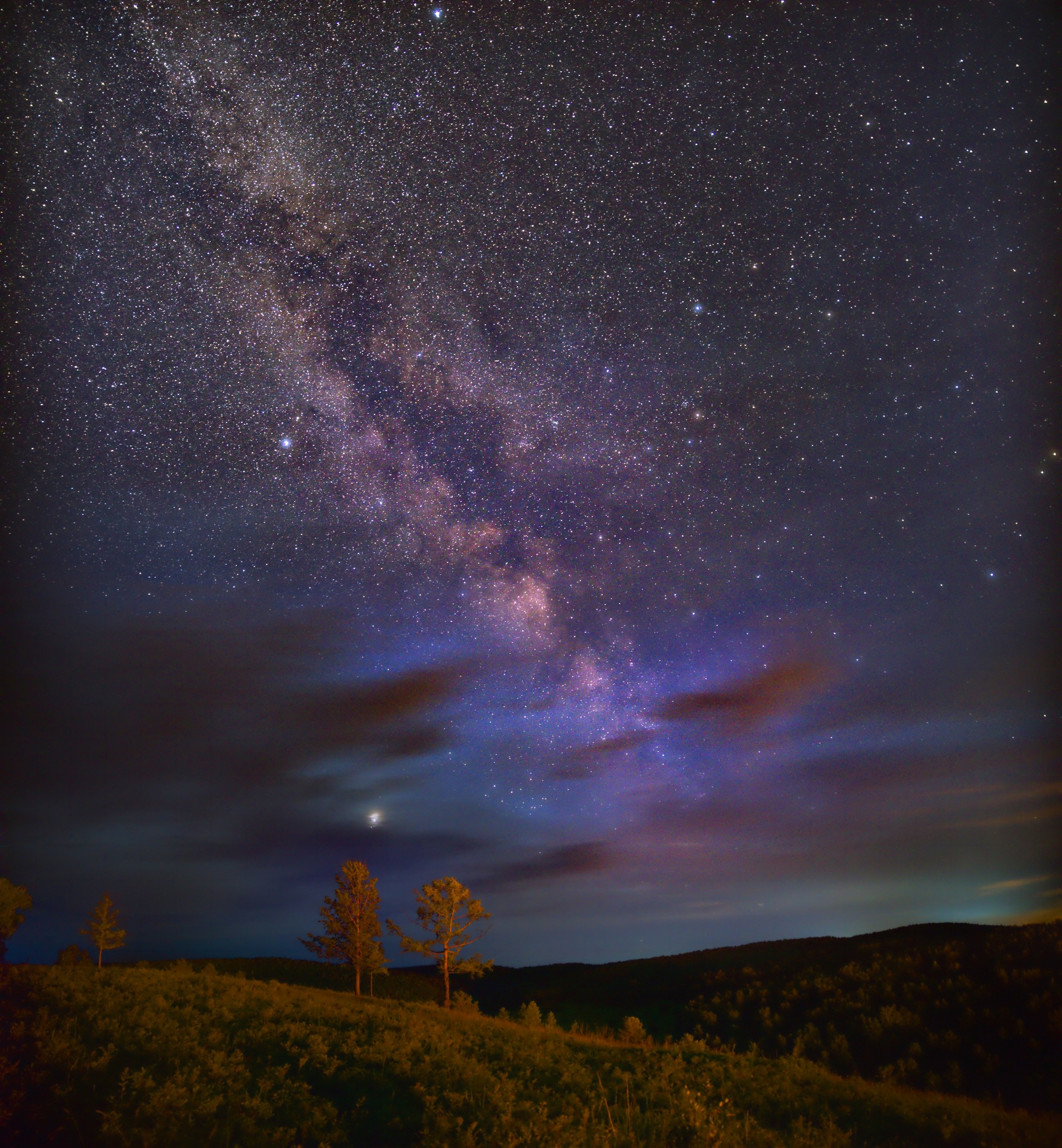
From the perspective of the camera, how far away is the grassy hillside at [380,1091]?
680cm

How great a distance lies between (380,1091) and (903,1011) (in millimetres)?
Answer: 18385

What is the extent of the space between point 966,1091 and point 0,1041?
1894 centimetres

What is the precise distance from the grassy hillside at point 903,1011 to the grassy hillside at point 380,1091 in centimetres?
494

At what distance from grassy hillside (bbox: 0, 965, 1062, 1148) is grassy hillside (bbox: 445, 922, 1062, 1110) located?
4936mm

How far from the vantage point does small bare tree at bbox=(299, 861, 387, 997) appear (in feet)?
120

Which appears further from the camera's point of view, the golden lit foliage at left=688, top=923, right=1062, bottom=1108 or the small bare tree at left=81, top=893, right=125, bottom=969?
the small bare tree at left=81, top=893, right=125, bottom=969

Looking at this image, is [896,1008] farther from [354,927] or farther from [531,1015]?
[354,927]

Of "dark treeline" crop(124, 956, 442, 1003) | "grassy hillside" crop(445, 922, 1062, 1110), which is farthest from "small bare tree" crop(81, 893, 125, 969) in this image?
"grassy hillside" crop(445, 922, 1062, 1110)

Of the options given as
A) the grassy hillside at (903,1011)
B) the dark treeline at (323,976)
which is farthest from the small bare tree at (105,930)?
the grassy hillside at (903,1011)

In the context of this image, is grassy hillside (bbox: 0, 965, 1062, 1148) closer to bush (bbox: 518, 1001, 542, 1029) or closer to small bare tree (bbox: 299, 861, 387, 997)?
bush (bbox: 518, 1001, 542, 1029)

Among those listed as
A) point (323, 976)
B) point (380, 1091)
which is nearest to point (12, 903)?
point (380, 1091)

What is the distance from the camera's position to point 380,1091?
8.63m

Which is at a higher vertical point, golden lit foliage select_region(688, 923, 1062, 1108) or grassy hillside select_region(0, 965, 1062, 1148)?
grassy hillside select_region(0, 965, 1062, 1148)

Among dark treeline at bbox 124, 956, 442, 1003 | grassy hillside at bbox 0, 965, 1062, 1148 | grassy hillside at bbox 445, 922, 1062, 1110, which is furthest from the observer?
dark treeline at bbox 124, 956, 442, 1003
